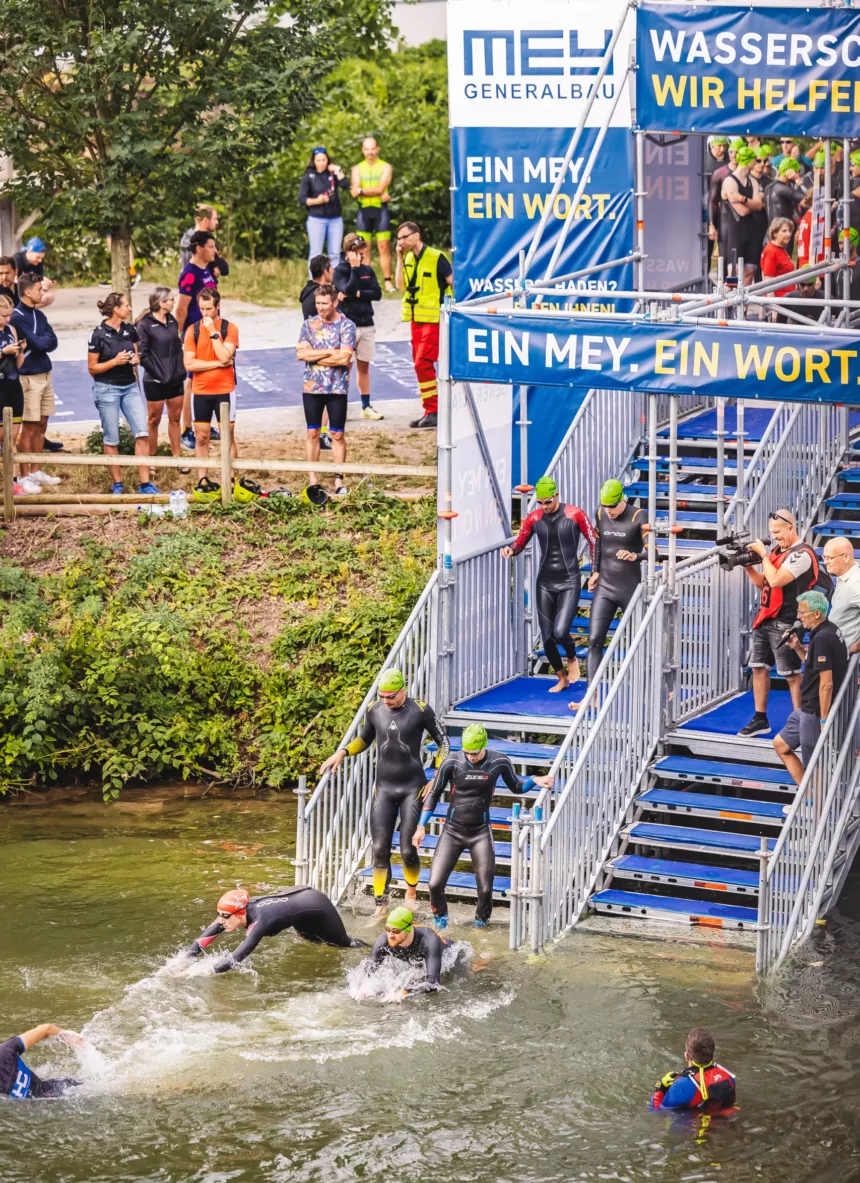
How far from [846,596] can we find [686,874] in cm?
261

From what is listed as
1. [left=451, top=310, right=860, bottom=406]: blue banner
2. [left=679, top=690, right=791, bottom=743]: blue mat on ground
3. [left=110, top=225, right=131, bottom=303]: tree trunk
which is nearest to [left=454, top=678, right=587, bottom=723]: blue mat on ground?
[left=679, top=690, right=791, bottom=743]: blue mat on ground

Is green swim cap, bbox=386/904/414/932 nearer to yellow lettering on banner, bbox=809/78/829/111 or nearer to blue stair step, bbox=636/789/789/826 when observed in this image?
blue stair step, bbox=636/789/789/826

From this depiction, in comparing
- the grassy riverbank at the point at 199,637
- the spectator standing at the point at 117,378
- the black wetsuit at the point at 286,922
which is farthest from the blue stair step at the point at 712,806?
the spectator standing at the point at 117,378

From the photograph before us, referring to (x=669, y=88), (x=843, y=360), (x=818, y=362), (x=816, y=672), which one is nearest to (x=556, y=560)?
Answer: (x=816, y=672)

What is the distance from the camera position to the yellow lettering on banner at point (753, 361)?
607 inches

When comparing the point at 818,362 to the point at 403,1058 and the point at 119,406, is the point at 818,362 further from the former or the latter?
the point at 119,406

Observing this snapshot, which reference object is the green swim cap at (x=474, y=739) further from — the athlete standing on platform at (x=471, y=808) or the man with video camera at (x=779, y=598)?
the man with video camera at (x=779, y=598)

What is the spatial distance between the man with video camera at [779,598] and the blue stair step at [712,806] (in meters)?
0.64

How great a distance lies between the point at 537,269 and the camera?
847 inches

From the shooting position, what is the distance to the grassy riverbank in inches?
794

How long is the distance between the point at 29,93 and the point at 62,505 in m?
5.18

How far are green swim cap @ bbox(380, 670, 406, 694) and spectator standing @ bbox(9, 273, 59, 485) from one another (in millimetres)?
7933

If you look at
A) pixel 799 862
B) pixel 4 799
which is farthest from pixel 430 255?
pixel 799 862

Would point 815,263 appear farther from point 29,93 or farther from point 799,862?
point 29,93
